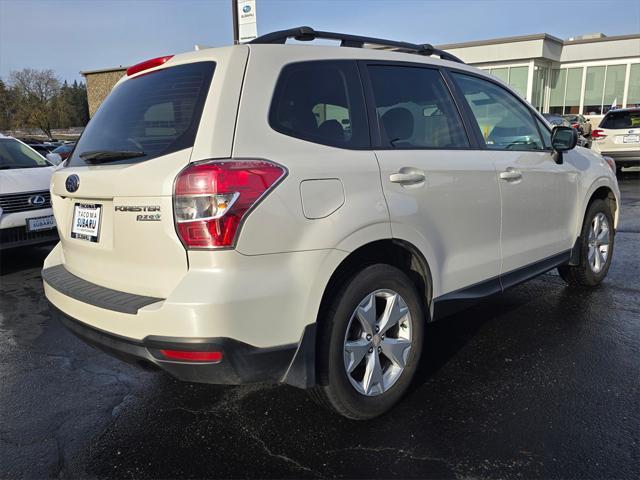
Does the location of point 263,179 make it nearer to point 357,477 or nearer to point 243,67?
point 243,67

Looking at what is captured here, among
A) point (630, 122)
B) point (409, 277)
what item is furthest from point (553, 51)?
point (409, 277)

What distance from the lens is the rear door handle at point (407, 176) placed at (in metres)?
2.70

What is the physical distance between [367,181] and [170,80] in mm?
1086

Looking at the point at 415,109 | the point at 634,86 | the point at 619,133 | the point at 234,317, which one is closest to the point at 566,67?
the point at 634,86

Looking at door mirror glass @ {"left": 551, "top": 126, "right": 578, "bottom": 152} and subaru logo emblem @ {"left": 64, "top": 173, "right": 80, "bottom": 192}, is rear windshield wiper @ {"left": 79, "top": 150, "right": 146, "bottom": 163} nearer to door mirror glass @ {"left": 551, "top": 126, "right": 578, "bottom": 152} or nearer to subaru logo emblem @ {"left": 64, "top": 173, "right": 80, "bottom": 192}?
subaru logo emblem @ {"left": 64, "top": 173, "right": 80, "bottom": 192}

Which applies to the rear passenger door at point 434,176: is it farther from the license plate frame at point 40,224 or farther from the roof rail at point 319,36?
the license plate frame at point 40,224

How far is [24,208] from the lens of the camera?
5.98 m

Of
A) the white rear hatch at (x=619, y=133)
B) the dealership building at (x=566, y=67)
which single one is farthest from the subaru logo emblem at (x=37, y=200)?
the dealership building at (x=566, y=67)

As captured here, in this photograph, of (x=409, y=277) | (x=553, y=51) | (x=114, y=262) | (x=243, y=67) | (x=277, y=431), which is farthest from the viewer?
(x=553, y=51)

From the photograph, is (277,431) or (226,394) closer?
(277,431)

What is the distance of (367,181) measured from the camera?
2561 millimetres

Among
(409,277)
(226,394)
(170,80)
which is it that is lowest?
(226,394)

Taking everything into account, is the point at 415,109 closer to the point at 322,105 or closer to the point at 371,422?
the point at 322,105

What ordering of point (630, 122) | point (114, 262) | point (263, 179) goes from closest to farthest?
point (263, 179), point (114, 262), point (630, 122)
